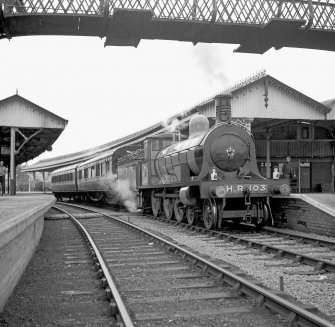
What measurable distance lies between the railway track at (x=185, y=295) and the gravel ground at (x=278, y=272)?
18.1 inches

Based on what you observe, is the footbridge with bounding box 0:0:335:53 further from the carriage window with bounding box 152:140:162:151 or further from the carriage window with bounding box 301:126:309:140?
the carriage window with bounding box 301:126:309:140

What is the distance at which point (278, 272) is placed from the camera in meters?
6.47

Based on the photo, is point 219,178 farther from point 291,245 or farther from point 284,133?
point 284,133

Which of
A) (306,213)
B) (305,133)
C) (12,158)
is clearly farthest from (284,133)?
(306,213)

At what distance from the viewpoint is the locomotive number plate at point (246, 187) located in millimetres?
11055

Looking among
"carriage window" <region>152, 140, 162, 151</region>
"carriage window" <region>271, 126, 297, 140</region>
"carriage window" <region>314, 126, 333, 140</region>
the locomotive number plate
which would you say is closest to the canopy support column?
"carriage window" <region>152, 140, 162, 151</region>

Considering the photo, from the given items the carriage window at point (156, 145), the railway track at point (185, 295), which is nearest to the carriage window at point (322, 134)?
the carriage window at point (156, 145)

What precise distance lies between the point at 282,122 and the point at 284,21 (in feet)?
59.9

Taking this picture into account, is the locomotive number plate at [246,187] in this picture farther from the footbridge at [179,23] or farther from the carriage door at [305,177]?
the carriage door at [305,177]

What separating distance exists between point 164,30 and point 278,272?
4.71 meters

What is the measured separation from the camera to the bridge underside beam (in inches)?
309

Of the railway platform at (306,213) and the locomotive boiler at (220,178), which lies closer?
the railway platform at (306,213)

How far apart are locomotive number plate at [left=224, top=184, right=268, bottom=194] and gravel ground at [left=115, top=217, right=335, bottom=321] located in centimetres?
143

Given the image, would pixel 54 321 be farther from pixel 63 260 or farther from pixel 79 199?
pixel 79 199
